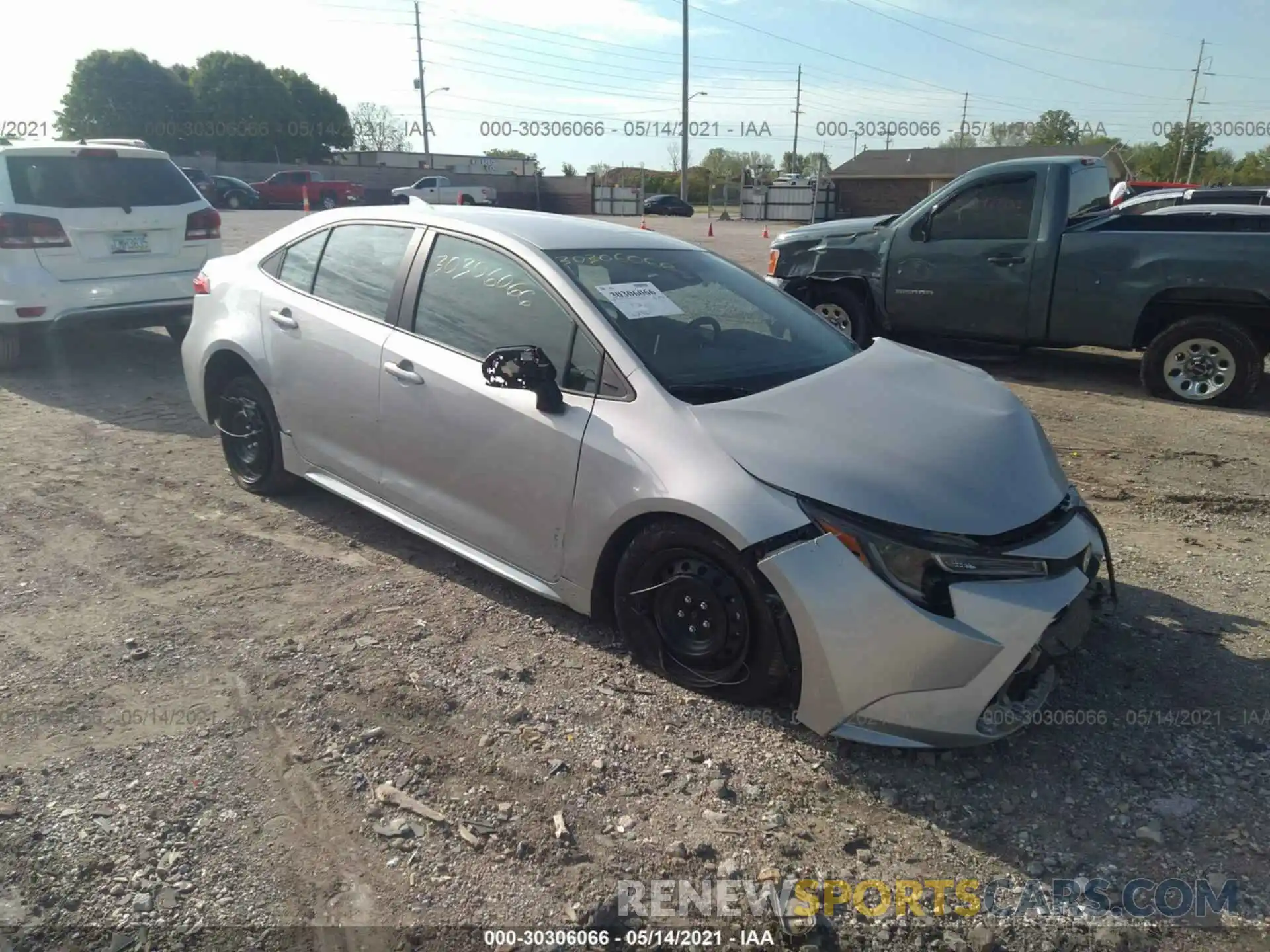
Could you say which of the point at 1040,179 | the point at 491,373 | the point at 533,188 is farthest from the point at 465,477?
the point at 533,188

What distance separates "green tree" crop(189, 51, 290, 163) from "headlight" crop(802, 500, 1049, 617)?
70.3 metres

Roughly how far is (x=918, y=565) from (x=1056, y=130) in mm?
73369

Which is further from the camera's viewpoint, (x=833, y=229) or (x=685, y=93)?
(x=685, y=93)

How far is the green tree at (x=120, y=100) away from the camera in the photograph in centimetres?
6141

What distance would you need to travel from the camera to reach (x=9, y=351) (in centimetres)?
776

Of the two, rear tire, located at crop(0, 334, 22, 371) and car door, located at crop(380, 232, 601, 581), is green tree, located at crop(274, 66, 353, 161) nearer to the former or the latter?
rear tire, located at crop(0, 334, 22, 371)

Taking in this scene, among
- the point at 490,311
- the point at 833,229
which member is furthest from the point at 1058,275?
the point at 490,311

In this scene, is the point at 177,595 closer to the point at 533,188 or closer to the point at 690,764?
the point at 690,764

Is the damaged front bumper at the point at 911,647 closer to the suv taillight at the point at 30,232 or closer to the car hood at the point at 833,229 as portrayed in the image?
the car hood at the point at 833,229

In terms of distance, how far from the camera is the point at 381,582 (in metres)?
4.15

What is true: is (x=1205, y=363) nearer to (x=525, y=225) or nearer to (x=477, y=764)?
(x=525, y=225)

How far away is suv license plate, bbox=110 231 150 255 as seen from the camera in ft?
24.9

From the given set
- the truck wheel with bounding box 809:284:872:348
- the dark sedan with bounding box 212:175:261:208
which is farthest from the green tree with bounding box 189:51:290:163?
the truck wheel with bounding box 809:284:872:348

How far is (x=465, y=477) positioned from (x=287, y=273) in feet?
5.97
